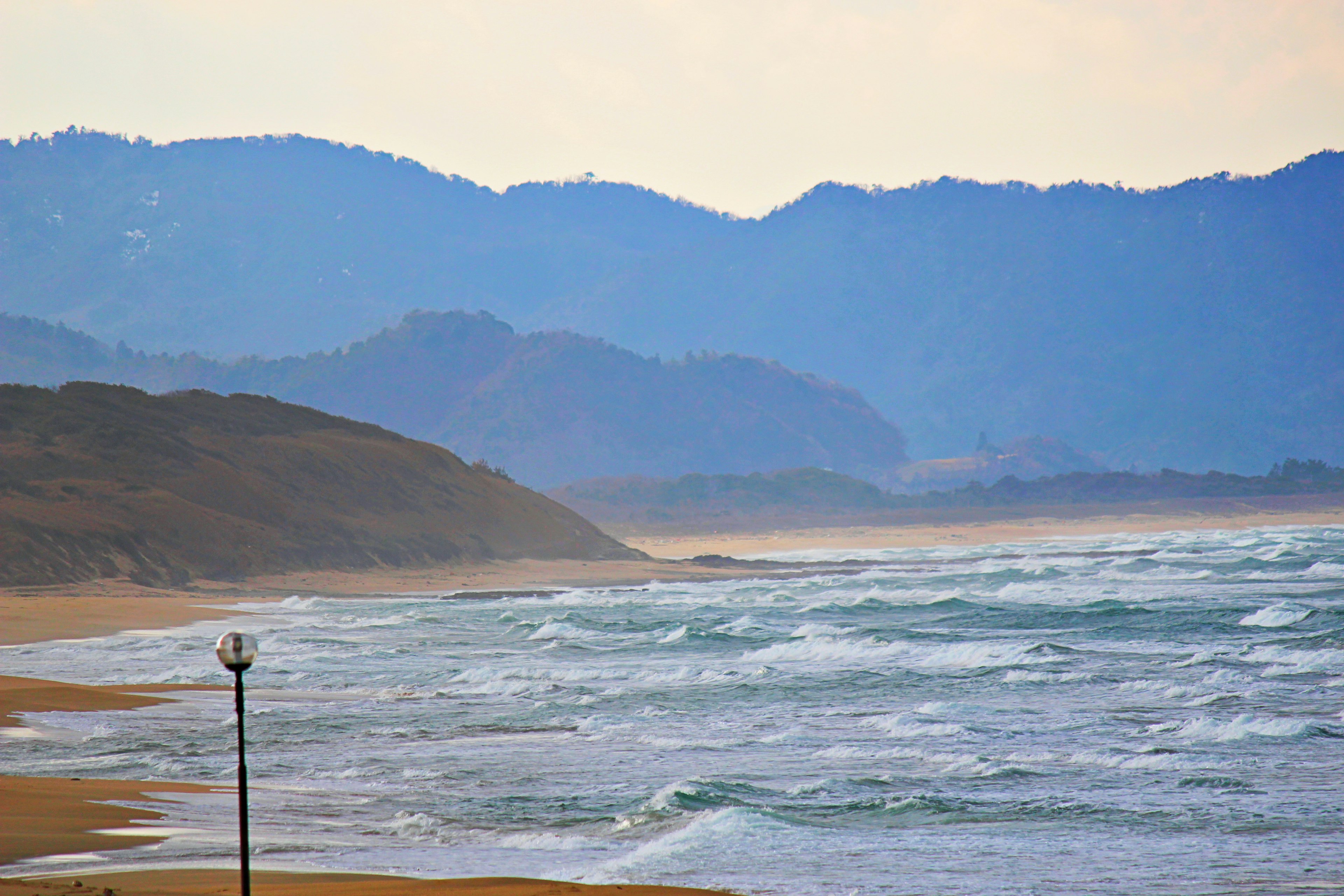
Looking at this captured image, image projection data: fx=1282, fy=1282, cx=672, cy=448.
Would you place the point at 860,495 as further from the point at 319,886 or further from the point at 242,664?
the point at 242,664

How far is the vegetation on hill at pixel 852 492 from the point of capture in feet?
372

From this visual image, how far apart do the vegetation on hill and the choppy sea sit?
77319mm

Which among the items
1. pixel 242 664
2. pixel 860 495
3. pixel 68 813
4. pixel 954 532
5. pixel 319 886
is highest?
pixel 860 495

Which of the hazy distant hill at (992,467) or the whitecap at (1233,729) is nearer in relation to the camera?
the whitecap at (1233,729)

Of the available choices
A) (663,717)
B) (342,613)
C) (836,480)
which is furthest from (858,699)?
(836,480)

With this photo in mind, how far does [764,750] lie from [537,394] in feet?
445

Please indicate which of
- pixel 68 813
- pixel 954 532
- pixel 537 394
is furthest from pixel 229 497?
pixel 537 394

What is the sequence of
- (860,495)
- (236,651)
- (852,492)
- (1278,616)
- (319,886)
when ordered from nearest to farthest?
(236,651)
(319,886)
(1278,616)
(860,495)
(852,492)

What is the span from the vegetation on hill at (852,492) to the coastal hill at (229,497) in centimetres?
3666

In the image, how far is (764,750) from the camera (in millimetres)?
17156

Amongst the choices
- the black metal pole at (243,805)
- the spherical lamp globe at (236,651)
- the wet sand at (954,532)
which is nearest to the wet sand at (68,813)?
the black metal pole at (243,805)

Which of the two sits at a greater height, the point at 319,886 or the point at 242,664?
the point at 242,664

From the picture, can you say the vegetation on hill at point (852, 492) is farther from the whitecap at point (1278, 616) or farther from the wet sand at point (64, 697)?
the wet sand at point (64, 697)

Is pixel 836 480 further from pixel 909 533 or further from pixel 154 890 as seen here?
pixel 154 890
